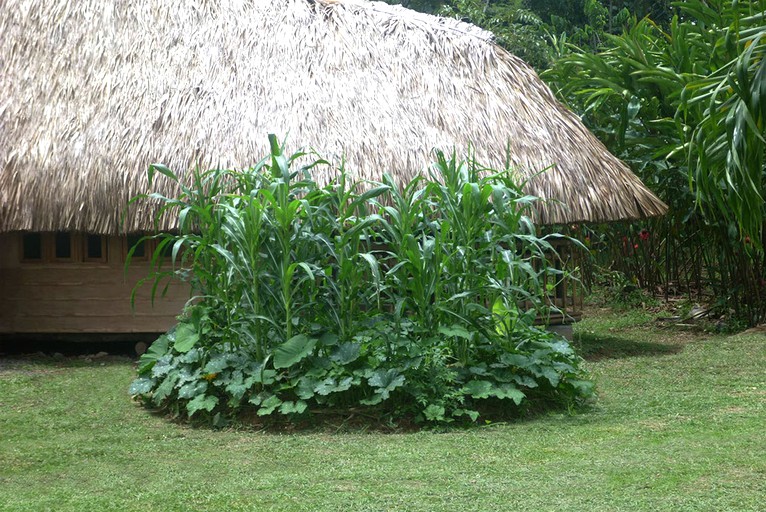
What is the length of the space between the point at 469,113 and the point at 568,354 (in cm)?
316

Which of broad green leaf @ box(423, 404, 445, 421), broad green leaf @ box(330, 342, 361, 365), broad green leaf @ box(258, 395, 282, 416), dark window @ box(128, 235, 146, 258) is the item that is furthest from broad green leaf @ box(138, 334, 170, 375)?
dark window @ box(128, 235, 146, 258)

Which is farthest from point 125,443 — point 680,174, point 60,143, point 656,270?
point 656,270

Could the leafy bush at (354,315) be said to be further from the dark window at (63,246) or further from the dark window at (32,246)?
the dark window at (32,246)

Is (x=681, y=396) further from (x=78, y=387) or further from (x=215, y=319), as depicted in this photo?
(x=78, y=387)

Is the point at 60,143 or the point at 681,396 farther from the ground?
the point at 60,143

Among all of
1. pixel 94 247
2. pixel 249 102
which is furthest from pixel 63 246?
pixel 249 102

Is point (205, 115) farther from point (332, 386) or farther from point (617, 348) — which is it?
point (617, 348)

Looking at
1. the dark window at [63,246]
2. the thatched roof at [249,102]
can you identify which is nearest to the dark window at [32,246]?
the dark window at [63,246]

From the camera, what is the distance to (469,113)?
26.7 feet

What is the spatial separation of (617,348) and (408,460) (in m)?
4.39

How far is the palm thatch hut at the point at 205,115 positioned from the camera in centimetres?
749

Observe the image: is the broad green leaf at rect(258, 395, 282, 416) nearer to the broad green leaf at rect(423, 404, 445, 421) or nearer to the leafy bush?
the leafy bush

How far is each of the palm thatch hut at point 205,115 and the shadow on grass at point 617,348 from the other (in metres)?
1.11

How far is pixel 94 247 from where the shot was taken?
8.27 m
